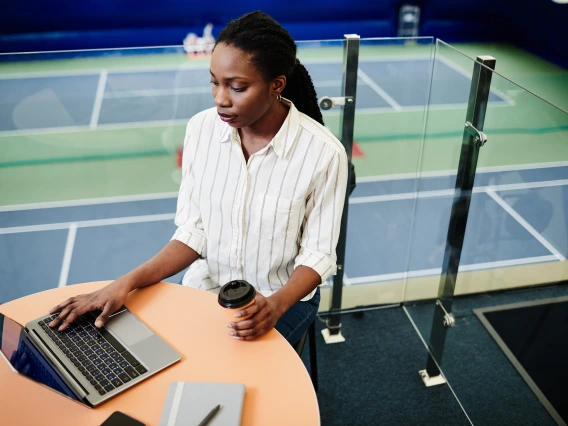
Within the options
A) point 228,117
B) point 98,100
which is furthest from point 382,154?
point 98,100

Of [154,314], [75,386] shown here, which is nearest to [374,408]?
[154,314]

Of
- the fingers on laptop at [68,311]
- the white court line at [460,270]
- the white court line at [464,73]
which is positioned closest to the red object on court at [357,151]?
the white court line at [464,73]

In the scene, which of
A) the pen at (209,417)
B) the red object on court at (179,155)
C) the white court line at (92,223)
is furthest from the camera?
the white court line at (92,223)

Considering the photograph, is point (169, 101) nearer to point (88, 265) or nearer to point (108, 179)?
point (108, 179)

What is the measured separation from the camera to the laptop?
1356 mm

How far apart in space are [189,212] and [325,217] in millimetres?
489

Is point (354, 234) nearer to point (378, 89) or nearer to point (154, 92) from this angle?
point (378, 89)

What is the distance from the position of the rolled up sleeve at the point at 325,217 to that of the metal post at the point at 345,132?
0.61m

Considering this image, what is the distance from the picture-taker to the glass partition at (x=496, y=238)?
1.85 m

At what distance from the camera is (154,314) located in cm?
162

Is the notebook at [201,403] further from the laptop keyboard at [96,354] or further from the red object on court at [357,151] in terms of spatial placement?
the red object on court at [357,151]

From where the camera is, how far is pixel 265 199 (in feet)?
6.07

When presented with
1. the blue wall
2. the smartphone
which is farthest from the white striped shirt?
the blue wall

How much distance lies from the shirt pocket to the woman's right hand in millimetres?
470
